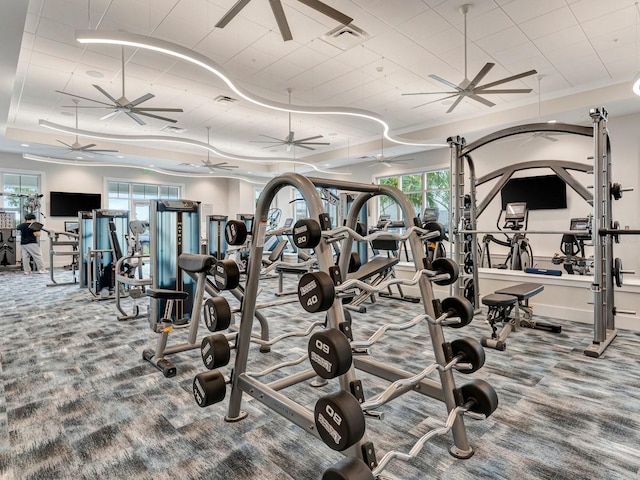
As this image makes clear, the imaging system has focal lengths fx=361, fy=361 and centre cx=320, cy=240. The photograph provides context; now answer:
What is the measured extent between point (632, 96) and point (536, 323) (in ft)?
16.4

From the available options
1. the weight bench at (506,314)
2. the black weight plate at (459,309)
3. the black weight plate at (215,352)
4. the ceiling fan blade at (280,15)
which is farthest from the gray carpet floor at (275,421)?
the ceiling fan blade at (280,15)

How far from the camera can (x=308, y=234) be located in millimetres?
1456

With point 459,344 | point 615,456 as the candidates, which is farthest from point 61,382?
Result: point 615,456

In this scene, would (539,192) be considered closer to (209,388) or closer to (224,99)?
(224,99)

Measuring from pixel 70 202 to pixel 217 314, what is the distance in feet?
41.1

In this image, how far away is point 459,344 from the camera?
1794 millimetres

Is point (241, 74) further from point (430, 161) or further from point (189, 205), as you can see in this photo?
point (430, 161)

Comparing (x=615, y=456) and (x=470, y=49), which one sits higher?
(x=470, y=49)

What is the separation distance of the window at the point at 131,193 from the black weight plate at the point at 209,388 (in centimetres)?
1183

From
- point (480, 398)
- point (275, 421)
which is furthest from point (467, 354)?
point (275, 421)

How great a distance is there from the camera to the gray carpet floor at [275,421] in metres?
1.73

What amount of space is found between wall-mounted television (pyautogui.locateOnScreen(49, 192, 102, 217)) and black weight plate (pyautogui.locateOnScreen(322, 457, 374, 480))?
13162 millimetres

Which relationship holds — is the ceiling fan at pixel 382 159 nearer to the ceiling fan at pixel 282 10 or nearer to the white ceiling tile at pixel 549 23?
the white ceiling tile at pixel 549 23

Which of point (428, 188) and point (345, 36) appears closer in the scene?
point (345, 36)
